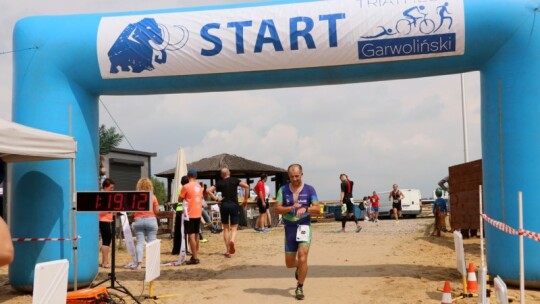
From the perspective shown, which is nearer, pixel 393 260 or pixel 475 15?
pixel 475 15

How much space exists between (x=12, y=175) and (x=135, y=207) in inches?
101

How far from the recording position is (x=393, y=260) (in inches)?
384

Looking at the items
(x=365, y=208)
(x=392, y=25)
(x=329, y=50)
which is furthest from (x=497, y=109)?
(x=365, y=208)

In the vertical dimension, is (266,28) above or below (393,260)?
above

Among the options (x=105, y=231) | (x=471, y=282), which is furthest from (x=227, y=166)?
(x=471, y=282)

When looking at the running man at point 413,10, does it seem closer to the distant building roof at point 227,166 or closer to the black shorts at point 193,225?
the black shorts at point 193,225

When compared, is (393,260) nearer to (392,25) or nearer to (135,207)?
(392,25)

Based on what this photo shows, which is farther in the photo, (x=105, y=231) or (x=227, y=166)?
(x=227, y=166)

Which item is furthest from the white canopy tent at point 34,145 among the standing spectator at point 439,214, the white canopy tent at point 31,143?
the standing spectator at point 439,214

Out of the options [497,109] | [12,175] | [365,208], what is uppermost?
[497,109]

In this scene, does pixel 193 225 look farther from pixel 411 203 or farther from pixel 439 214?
pixel 411 203

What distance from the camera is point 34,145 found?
6484 millimetres

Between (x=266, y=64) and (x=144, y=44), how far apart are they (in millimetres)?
1774

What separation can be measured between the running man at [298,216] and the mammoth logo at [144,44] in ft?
8.29
